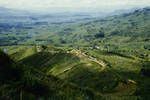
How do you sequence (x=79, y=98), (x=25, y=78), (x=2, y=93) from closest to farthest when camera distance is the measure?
(x=2, y=93), (x=79, y=98), (x=25, y=78)

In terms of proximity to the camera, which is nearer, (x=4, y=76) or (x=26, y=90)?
(x=26, y=90)

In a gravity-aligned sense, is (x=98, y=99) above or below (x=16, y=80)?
below

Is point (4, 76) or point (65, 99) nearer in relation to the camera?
point (65, 99)

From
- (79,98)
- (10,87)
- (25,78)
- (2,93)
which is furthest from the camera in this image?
(25,78)

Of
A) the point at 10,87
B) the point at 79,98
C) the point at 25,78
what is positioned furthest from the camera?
the point at 25,78

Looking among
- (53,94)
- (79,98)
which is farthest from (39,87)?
(79,98)

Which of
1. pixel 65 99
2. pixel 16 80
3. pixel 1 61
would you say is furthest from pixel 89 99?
pixel 1 61

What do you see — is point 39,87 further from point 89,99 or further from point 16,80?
point 89,99

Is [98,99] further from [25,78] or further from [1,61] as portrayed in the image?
[1,61]

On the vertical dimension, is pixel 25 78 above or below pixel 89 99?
above
